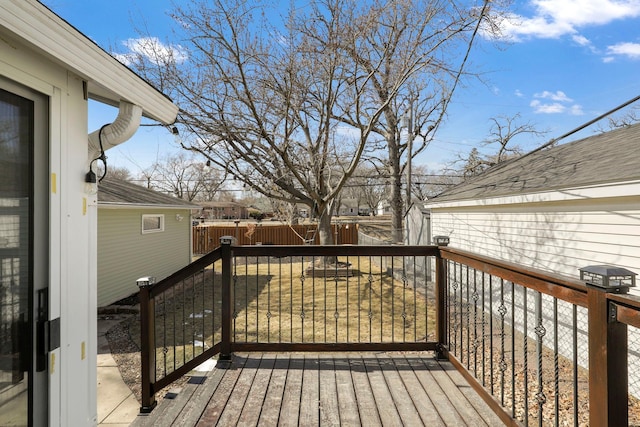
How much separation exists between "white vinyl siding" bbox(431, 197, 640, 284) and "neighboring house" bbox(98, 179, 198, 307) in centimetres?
805

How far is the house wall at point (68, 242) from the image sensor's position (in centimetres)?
146

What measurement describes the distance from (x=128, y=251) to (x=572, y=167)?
9.69m

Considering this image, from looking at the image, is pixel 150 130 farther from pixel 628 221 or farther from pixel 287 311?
pixel 628 221

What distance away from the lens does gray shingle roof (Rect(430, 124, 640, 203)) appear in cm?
419

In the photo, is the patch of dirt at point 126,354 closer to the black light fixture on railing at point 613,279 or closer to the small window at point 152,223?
the small window at point 152,223

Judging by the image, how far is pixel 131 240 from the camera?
27.8 ft

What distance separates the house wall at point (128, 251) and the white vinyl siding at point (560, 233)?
27.1 ft

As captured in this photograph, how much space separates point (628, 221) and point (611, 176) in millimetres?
573

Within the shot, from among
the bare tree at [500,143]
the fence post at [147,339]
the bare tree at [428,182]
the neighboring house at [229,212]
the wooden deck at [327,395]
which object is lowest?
the wooden deck at [327,395]

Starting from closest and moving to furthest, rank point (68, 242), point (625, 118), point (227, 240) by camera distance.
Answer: point (68, 242) → point (227, 240) → point (625, 118)

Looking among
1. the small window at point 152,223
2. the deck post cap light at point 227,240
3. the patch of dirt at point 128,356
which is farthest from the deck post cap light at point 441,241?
the small window at point 152,223

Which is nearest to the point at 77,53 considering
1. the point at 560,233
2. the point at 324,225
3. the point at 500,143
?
the point at 560,233

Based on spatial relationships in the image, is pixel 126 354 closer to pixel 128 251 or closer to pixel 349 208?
pixel 128 251

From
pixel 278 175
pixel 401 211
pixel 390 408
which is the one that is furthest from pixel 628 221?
pixel 401 211
